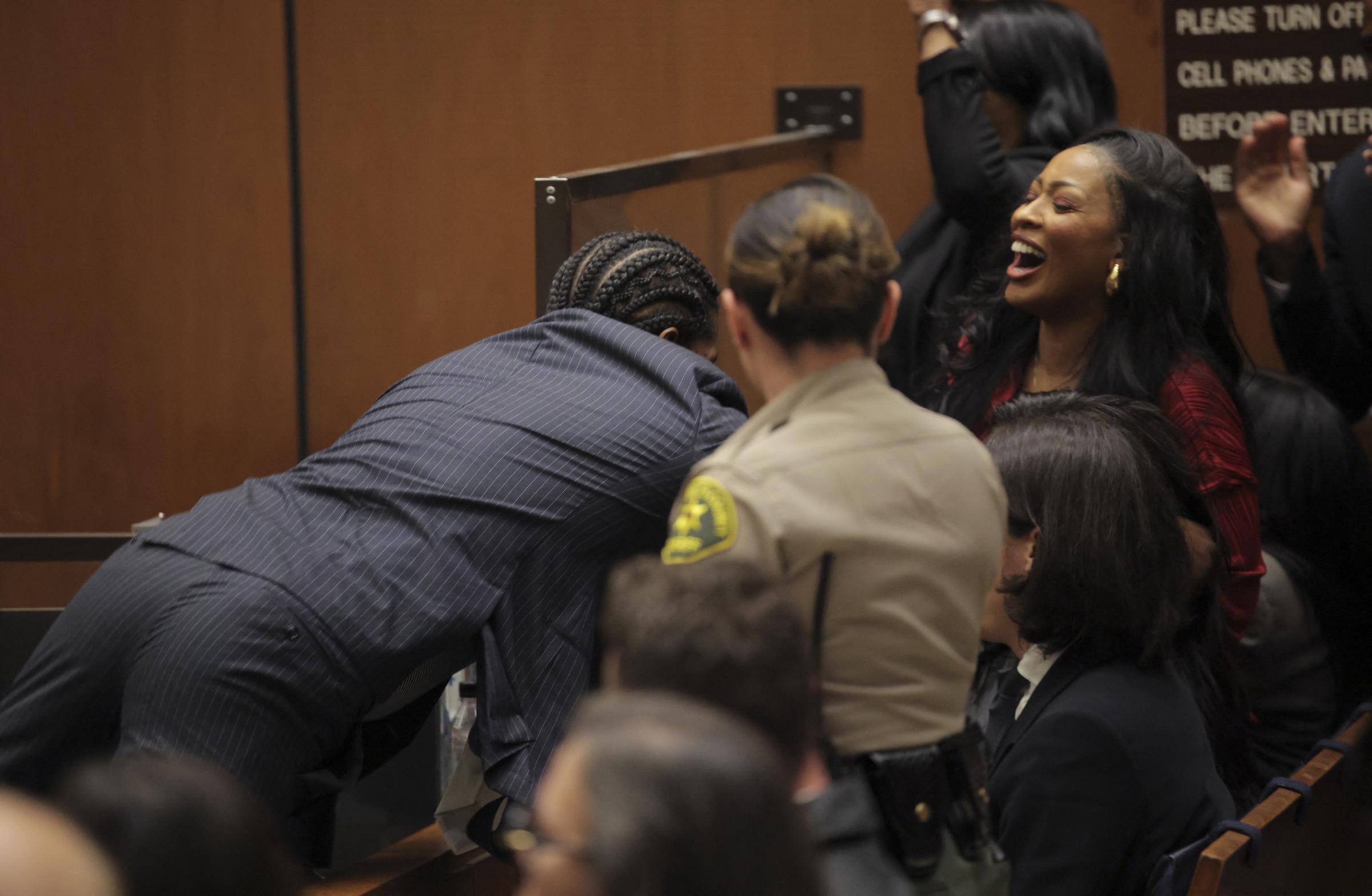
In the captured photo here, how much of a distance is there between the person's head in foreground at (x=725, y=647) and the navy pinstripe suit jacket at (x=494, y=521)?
759 mm

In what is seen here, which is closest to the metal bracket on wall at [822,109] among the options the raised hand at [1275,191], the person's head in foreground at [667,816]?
the raised hand at [1275,191]

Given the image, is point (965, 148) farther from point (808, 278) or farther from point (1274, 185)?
point (808, 278)

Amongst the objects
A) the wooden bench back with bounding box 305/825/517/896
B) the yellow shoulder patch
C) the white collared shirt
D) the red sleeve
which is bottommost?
the wooden bench back with bounding box 305/825/517/896

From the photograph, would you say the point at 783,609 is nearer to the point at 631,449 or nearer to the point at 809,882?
the point at 809,882

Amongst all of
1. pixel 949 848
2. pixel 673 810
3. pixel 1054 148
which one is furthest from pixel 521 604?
pixel 1054 148

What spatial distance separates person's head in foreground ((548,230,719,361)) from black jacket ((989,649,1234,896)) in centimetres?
78

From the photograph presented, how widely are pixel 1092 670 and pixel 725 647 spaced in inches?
33.5

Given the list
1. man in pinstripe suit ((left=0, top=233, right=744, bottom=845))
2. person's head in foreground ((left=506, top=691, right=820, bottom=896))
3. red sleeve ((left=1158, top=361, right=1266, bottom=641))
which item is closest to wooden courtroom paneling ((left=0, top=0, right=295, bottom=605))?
man in pinstripe suit ((left=0, top=233, right=744, bottom=845))

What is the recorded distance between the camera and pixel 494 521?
6.60ft

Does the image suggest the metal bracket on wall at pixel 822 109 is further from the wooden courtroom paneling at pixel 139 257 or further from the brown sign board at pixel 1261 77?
the wooden courtroom paneling at pixel 139 257

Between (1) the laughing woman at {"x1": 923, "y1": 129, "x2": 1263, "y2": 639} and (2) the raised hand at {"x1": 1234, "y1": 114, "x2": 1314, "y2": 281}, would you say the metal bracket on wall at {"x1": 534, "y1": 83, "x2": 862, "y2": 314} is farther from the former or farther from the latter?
(2) the raised hand at {"x1": 1234, "y1": 114, "x2": 1314, "y2": 281}

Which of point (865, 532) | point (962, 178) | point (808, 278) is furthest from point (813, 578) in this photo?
point (962, 178)

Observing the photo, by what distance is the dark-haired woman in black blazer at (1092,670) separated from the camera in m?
1.80

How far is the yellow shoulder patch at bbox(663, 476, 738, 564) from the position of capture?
1.45 meters
